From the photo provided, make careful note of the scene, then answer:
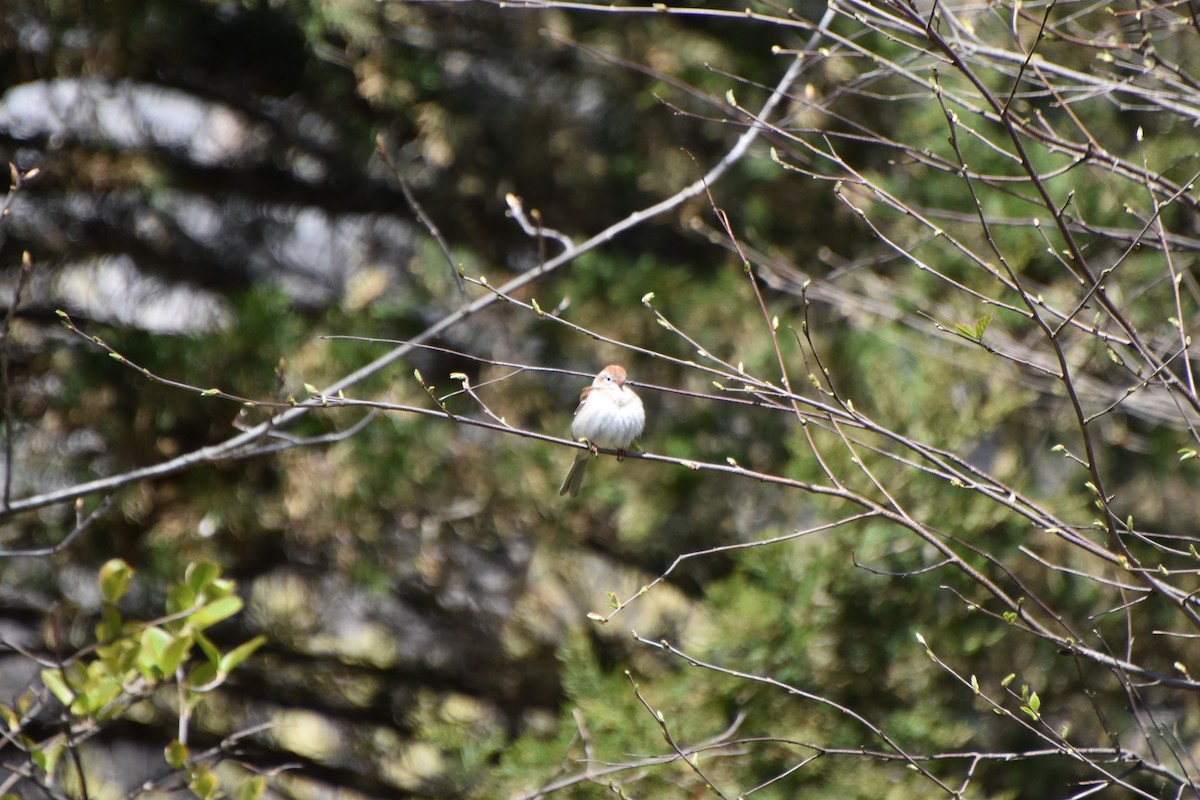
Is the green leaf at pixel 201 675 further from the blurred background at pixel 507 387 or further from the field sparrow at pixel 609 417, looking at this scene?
the blurred background at pixel 507 387

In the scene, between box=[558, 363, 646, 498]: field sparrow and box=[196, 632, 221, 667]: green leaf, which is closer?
box=[196, 632, 221, 667]: green leaf

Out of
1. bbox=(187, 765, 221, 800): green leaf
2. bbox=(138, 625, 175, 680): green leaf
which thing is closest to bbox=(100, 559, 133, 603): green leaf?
Answer: bbox=(138, 625, 175, 680): green leaf

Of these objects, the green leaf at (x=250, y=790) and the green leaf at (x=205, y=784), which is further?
the green leaf at (x=250, y=790)

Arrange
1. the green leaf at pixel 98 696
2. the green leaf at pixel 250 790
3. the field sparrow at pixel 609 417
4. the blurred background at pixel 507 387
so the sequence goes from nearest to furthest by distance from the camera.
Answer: the green leaf at pixel 98 696 → the green leaf at pixel 250 790 → the field sparrow at pixel 609 417 → the blurred background at pixel 507 387

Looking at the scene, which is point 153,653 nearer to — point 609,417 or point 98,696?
point 98,696

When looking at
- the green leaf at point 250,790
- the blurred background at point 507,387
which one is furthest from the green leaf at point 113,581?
the blurred background at point 507,387

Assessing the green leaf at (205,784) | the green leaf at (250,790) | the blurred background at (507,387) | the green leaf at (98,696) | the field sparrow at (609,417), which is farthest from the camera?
the blurred background at (507,387)

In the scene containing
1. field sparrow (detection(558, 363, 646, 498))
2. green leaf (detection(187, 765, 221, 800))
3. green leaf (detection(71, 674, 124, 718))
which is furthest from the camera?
field sparrow (detection(558, 363, 646, 498))

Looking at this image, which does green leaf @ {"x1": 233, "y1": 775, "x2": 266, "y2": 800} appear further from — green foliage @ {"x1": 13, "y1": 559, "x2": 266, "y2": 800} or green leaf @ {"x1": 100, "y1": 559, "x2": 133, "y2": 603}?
green leaf @ {"x1": 100, "y1": 559, "x2": 133, "y2": 603}

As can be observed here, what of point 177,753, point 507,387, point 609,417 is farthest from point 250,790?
point 507,387

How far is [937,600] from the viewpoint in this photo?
444 cm

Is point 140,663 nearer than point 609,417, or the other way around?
point 140,663

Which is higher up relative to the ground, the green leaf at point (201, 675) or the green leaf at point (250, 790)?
the green leaf at point (201, 675)

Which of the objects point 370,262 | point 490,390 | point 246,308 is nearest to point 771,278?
point 490,390
